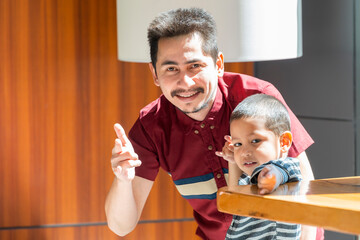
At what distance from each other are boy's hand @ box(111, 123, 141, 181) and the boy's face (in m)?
0.27

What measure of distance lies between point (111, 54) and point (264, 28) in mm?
1132

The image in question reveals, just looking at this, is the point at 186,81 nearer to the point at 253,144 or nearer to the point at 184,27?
the point at 184,27

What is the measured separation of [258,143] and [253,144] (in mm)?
13

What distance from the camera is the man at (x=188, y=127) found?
165 cm

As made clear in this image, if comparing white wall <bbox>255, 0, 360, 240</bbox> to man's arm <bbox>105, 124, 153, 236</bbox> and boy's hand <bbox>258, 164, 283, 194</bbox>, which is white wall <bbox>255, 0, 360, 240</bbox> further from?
boy's hand <bbox>258, 164, 283, 194</bbox>

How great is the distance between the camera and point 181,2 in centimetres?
178

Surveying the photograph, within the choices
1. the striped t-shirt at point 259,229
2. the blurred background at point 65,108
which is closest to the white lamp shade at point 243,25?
the striped t-shirt at point 259,229

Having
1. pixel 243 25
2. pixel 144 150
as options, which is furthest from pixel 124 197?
pixel 243 25

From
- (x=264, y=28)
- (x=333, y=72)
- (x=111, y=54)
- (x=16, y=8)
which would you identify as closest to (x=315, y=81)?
(x=333, y=72)

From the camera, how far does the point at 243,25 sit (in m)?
1.79

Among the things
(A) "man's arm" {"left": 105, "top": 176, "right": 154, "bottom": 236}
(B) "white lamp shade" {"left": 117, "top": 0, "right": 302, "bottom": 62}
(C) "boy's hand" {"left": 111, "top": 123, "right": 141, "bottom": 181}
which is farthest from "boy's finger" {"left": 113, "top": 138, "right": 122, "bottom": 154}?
(B) "white lamp shade" {"left": 117, "top": 0, "right": 302, "bottom": 62}

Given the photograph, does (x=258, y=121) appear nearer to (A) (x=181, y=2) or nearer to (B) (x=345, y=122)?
(A) (x=181, y=2)

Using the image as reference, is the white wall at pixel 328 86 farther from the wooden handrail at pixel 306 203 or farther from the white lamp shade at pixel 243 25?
the wooden handrail at pixel 306 203

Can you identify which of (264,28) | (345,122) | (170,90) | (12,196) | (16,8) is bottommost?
(12,196)
